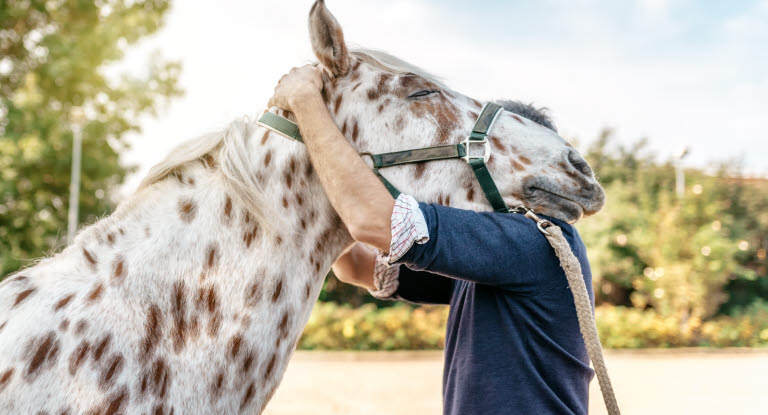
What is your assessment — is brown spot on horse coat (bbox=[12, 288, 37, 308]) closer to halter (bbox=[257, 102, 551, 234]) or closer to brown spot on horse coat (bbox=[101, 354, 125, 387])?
brown spot on horse coat (bbox=[101, 354, 125, 387])

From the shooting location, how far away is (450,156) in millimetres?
1632

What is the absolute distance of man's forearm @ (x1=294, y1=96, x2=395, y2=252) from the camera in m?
1.46

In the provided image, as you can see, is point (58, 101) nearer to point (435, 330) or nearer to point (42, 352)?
point (435, 330)

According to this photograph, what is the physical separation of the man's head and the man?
0.29ft

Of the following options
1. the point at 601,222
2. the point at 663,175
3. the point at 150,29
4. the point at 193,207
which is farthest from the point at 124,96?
the point at 663,175

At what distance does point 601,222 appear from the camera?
66.8 feet

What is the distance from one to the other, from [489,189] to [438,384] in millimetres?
9087

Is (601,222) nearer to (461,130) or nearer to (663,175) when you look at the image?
(663,175)

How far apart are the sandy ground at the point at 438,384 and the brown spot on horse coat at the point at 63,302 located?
7091 mm

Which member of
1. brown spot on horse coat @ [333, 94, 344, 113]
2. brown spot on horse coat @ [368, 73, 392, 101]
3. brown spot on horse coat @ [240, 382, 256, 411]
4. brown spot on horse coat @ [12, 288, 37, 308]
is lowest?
brown spot on horse coat @ [240, 382, 256, 411]

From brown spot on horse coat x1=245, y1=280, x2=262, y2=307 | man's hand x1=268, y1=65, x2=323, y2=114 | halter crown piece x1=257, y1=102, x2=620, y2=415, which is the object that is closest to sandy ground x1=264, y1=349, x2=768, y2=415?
halter crown piece x1=257, y1=102, x2=620, y2=415

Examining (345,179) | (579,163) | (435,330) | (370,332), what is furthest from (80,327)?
(435,330)

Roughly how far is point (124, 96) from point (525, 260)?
16931 millimetres

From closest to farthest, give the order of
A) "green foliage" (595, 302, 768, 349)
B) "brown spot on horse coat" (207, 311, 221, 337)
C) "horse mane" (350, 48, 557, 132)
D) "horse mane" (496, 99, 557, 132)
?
"brown spot on horse coat" (207, 311, 221, 337) < "horse mane" (350, 48, 557, 132) < "horse mane" (496, 99, 557, 132) < "green foliage" (595, 302, 768, 349)
